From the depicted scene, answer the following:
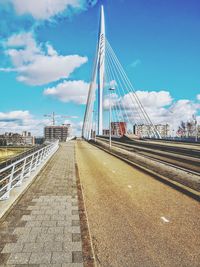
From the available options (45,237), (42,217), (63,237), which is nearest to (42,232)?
(45,237)

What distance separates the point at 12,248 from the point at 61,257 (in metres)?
0.95

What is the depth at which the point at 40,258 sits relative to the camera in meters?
4.47

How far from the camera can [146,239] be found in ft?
18.5

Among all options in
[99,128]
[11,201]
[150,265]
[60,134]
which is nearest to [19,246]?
[150,265]

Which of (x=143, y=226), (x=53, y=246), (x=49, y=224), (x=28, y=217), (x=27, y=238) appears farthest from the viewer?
(x=28, y=217)

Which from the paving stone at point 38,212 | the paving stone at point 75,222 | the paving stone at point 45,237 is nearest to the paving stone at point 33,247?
the paving stone at point 45,237

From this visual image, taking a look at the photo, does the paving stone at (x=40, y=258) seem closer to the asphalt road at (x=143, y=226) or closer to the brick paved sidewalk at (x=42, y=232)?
the brick paved sidewalk at (x=42, y=232)

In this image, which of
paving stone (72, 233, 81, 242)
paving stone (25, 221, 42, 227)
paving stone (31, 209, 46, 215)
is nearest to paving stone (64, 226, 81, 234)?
paving stone (72, 233, 81, 242)

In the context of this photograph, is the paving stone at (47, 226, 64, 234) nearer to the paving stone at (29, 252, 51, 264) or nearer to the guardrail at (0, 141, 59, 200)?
the paving stone at (29, 252, 51, 264)

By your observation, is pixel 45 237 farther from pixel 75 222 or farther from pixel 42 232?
pixel 75 222

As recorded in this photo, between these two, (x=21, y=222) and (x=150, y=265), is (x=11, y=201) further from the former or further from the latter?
(x=150, y=265)

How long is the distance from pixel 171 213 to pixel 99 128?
5289cm

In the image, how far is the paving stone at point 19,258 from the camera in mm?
4351

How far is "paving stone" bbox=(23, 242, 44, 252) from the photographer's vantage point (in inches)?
188
